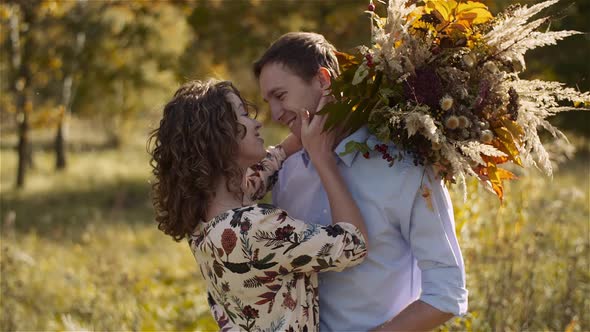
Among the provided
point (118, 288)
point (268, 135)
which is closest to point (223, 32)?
point (118, 288)

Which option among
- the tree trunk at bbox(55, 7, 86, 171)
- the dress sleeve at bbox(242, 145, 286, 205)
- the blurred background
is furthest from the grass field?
the tree trunk at bbox(55, 7, 86, 171)

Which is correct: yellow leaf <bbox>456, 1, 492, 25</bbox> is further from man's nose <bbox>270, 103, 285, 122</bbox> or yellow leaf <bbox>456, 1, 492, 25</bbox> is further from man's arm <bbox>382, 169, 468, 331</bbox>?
man's nose <bbox>270, 103, 285, 122</bbox>

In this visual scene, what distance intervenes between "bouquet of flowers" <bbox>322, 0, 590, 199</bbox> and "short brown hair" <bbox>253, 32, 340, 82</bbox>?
317 mm

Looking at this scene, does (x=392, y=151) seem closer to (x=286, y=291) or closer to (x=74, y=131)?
(x=286, y=291)

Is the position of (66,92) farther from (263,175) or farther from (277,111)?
(277,111)

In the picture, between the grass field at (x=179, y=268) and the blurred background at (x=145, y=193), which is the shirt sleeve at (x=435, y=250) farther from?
the grass field at (x=179, y=268)

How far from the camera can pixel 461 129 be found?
2.36m

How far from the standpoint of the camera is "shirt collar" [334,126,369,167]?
8.50 feet

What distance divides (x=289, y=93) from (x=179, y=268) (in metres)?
5.58

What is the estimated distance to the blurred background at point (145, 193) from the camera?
16.3ft

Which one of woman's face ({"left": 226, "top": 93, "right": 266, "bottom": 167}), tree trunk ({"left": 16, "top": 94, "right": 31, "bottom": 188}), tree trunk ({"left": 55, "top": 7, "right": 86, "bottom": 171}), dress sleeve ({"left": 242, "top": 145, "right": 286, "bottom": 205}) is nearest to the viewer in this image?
woman's face ({"left": 226, "top": 93, "right": 266, "bottom": 167})

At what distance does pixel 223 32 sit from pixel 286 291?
10213mm

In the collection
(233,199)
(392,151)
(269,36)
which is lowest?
(233,199)

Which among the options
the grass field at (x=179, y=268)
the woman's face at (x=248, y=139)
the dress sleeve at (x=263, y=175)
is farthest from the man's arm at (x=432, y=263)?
the grass field at (x=179, y=268)
